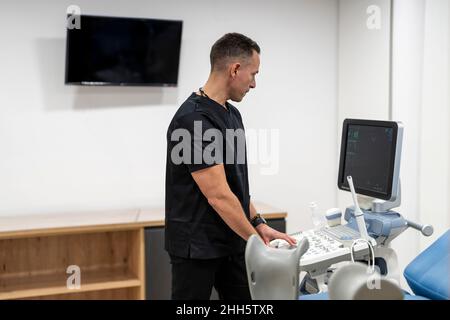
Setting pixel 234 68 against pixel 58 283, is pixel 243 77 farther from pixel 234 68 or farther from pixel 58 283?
pixel 58 283

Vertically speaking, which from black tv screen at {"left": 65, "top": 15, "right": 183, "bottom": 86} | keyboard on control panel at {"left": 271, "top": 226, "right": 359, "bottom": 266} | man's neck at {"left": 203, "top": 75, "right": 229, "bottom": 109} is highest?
black tv screen at {"left": 65, "top": 15, "right": 183, "bottom": 86}

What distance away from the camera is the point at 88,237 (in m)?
3.19

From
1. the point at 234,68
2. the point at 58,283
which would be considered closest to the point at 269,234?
the point at 234,68

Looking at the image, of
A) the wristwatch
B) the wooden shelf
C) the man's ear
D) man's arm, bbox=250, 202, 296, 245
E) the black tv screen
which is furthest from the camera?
the black tv screen

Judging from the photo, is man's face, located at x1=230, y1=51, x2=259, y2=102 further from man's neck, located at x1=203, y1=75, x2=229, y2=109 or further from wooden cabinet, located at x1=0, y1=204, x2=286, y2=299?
wooden cabinet, located at x1=0, y1=204, x2=286, y2=299

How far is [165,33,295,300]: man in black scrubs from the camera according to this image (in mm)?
1970

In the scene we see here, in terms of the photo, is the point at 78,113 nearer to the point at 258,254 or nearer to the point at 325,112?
the point at 325,112

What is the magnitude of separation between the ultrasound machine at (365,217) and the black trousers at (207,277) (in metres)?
0.26

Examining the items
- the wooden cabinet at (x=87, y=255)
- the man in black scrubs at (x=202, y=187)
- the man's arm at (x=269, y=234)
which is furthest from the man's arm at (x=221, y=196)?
the wooden cabinet at (x=87, y=255)

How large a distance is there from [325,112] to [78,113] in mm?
1635

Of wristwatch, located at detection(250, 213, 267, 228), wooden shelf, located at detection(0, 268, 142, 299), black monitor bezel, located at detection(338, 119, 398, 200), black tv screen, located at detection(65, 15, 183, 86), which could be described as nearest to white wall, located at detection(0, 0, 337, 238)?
black tv screen, located at detection(65, 15, 183, 86)

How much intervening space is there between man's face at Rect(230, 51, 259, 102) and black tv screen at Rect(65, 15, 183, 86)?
1241mm

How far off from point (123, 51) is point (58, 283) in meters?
1.35
